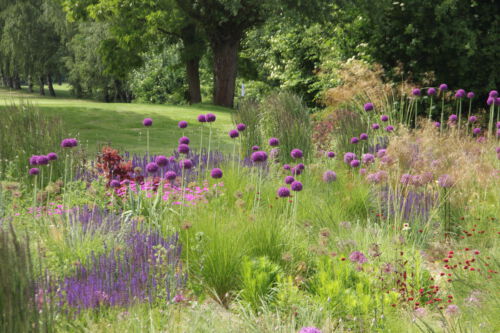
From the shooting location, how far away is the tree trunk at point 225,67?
2116 cm

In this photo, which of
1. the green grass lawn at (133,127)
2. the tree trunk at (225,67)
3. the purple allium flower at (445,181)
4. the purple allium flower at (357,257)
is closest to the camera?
the purple allium flower at (357,257)

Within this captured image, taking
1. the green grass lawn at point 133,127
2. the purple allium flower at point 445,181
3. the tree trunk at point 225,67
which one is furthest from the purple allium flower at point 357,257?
the tree trunk at point 225,67

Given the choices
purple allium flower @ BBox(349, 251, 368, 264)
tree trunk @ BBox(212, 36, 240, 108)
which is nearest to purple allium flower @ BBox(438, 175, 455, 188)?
purple allium flower @ BBox(349, 251, 368, 264)

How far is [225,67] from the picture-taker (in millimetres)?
21453

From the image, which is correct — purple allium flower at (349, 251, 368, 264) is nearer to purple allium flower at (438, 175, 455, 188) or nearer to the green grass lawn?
purple allium flower at (438, 175, 455, 188)

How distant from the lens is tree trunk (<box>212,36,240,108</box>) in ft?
69.4

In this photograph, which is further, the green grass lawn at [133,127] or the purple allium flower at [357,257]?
the green grass lawn at [133,127]

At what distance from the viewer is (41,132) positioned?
7027 millimetres

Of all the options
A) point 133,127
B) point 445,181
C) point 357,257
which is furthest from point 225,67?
point 357,257

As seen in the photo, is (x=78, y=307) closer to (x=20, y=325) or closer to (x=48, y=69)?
(x=20, y=325)

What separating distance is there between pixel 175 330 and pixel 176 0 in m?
17.5

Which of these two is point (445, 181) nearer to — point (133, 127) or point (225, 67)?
point (133, 127)

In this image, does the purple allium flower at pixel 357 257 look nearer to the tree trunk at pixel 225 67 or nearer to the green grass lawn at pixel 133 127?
the green grass lawn at pixel 133 127

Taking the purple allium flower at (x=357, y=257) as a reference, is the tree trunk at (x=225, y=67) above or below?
above
